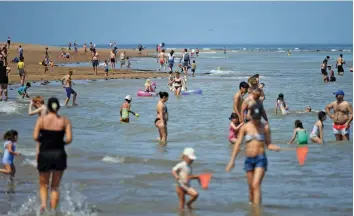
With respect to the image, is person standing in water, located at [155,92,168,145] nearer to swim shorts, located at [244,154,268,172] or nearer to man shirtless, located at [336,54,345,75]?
swim shorts, located at [244,154,268,172]

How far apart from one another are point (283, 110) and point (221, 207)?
38.3 ft

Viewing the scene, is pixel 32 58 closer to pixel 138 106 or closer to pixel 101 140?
pixel 138 106

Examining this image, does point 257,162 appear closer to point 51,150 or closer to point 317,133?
point 51,150

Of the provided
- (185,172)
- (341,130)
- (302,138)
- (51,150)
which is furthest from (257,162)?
(341,130)

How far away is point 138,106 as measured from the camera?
78.5 feet

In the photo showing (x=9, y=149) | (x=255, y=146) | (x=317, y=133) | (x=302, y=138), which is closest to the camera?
(x=255, y=146)

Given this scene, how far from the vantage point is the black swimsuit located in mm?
8586

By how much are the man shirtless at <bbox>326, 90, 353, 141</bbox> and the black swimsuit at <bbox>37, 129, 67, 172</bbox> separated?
25.0ft

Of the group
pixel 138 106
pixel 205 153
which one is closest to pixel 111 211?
pixel 205 153

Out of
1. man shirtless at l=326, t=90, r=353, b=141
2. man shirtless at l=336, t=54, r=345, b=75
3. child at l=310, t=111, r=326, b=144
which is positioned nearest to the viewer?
man shirtless at l=326, t=90, r=353, b=141

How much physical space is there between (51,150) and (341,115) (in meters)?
7.83

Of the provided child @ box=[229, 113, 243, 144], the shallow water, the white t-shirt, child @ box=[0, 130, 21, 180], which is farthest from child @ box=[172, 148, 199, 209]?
child @ box=[229, 113, 243, 144]

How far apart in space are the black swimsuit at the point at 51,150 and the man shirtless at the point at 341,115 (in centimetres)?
762

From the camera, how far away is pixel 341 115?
14609mm
